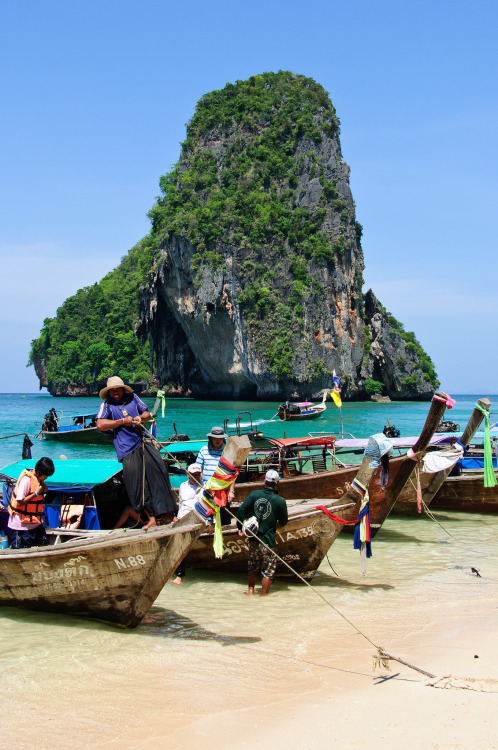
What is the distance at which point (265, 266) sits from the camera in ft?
191

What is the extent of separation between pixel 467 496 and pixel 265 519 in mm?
6902

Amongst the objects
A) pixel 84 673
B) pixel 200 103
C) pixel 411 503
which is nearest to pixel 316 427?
pixel 411 503

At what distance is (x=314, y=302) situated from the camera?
58.8 meters

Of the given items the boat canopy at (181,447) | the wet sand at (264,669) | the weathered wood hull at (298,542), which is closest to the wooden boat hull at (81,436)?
the boat canopy at (181,447)

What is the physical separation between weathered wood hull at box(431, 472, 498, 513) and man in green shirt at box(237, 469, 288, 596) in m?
6.34

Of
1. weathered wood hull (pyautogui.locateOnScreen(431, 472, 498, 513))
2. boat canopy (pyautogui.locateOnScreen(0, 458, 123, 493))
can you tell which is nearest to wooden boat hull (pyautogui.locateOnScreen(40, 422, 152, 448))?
weathered wood hull (pyautogui.locateOnScreen(431, 472, 498, 513))

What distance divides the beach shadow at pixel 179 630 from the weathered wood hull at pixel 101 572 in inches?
11.1

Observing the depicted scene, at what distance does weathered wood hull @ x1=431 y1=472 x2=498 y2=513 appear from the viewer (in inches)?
462

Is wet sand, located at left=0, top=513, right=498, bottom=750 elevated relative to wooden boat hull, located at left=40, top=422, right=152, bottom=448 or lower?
elevated

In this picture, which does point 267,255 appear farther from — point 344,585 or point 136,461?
point 136,461

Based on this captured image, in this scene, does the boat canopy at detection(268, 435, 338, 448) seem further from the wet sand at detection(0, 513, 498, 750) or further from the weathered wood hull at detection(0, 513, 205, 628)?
the weathered wood hull at detection(0, 513, 205, 628)

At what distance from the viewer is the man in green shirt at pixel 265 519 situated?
6.43 metres

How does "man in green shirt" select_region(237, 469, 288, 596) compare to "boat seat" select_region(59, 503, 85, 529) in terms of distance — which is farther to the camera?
"boat seat" select_region(59, 503, 85, 529)

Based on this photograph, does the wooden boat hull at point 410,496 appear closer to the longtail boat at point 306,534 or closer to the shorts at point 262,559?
the longtail boat at point 306,534
